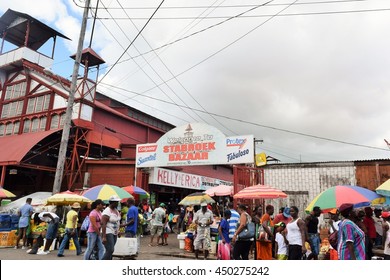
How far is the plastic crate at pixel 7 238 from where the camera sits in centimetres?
1286

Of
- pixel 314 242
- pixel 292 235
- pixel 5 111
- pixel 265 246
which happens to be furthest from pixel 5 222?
pixel 5 111

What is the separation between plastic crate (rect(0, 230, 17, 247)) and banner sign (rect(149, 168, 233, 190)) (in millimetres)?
7066

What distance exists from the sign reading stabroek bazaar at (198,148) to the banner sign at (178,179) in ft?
3.88

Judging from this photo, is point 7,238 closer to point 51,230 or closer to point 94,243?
point 51,230

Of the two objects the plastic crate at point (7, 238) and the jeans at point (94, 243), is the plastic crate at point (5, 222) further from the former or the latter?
the jeans at point (94, 243)

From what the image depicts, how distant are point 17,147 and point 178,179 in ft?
31.6

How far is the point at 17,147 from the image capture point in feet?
60.3

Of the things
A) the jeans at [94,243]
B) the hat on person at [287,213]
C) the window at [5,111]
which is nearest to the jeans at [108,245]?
the jeans at [94,243]

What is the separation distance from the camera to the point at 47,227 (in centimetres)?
1082

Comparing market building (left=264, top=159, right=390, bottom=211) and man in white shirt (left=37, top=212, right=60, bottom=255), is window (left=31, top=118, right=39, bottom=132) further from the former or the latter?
market building (left=264, top=159, right=390, bottom=211)

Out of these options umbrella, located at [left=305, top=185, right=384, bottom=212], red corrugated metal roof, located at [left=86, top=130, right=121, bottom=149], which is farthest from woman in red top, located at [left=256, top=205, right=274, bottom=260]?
red corrugated metal roof, located at [left=86, top=130, right=121, bottom=149]

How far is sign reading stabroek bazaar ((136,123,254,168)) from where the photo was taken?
14.5m
